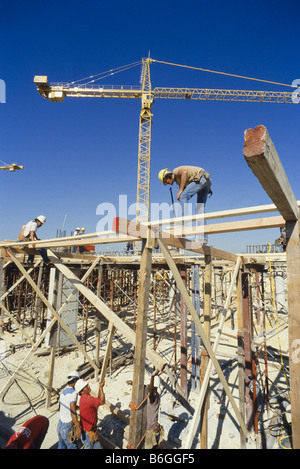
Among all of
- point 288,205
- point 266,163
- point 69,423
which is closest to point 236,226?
point 288,205

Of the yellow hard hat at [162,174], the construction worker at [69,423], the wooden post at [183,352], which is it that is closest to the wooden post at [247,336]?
the wooden post at [183,352]

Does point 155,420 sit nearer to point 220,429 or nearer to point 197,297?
point 220,429

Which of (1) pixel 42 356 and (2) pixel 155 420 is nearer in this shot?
(2) pixel 155 420

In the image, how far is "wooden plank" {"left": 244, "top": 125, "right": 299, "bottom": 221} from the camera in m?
1.20

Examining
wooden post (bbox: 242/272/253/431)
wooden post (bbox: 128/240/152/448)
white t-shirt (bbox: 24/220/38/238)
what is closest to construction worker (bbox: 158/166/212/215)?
wooden post (bbox: 128/240/152/448)

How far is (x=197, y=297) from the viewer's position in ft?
26.8

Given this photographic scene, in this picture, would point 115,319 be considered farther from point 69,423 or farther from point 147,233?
point 69,423

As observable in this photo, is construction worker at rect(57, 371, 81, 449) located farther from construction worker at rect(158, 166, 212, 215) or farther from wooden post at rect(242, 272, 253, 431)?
construction worker at rect(158, 166, 212, 215)

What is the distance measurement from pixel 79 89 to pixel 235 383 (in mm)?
41964

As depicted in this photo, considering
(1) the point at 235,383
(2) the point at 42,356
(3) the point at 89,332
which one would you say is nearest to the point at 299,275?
(1) the point at 235,383

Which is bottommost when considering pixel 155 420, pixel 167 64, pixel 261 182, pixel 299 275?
pixel 155 420
